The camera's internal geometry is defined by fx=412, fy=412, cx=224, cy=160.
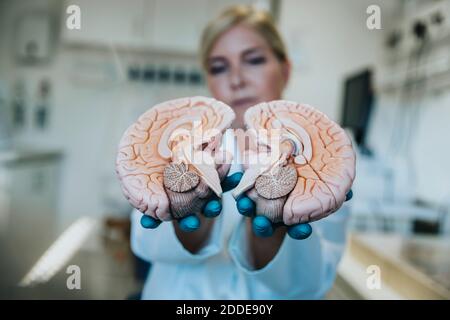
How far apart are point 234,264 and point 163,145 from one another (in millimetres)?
259

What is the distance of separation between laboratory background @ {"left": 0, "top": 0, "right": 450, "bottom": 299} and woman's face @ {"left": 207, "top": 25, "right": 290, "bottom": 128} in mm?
42

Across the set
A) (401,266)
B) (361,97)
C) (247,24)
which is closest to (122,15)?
(247,24)

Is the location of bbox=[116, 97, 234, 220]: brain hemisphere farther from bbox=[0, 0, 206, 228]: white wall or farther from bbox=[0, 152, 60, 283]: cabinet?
bbox=[0, 0, 206, 228]: white wall

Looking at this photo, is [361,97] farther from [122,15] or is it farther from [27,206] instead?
[27,206]

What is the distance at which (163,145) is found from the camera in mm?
317

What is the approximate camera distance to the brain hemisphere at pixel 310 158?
29 cm

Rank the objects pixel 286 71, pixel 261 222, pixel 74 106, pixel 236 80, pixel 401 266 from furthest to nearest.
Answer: pixel 74 106
pixel 401 266
pixel 286 71
pixel 236 80
pixel 261 222

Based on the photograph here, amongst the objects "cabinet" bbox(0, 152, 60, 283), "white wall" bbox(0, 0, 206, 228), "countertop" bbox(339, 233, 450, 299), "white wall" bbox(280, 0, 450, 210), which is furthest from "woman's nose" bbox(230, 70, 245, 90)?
"white wall" bbox(0, 0, 206, 228)

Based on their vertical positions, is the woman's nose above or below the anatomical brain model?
above

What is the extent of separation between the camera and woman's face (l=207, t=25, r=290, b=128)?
1.33 ft

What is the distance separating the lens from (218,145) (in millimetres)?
320

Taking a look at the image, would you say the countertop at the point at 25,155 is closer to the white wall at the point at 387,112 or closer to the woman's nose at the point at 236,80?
the white wall at the point at 387,112

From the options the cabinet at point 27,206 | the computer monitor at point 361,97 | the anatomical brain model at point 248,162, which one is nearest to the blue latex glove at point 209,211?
the anatomical brain model at point 248,162

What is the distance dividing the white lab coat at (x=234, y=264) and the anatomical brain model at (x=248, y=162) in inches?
5.7
